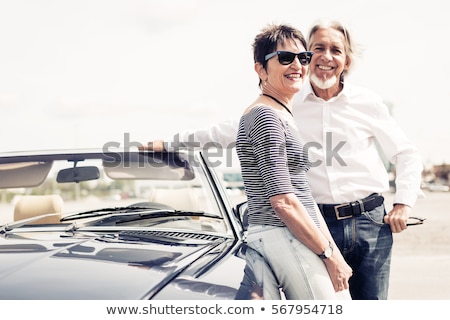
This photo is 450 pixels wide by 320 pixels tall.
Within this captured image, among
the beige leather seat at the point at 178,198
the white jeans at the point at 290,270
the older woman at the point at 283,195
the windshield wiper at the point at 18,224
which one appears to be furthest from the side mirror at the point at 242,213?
the windshield wiper at the point at 18,224

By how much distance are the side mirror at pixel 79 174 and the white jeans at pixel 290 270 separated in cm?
140

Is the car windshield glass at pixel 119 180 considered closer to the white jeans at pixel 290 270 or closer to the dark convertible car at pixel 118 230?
the dark convertible car at pixel 118 230

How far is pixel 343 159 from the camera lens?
116 inches

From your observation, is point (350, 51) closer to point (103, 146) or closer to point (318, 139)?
point (318, 139)

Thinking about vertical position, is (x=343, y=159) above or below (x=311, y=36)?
below

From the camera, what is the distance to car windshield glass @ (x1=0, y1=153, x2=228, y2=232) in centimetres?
316

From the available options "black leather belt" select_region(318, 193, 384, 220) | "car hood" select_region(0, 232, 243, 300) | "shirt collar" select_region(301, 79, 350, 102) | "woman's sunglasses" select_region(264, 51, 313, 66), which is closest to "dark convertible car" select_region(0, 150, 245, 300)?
"car hood" select_region(0, 232, 243, 300)

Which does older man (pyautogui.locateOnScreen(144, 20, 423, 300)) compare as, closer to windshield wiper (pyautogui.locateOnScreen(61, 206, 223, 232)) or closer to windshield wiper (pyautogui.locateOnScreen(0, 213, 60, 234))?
windshield wiper (pyautogui.locateOnScreen(61, 206, 223, 232))

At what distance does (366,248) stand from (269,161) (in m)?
1.00

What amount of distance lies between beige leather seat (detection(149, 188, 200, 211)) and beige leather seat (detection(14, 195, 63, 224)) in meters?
0.52

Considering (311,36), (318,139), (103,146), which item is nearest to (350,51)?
(311,36)

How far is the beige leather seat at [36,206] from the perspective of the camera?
3.29 metres
